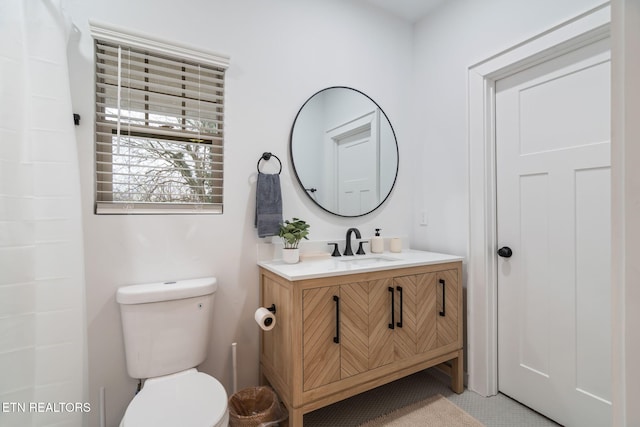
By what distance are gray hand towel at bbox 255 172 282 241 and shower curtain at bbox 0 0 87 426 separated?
819 millimetres

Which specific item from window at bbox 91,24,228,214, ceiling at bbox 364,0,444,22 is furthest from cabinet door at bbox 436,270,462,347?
ceiling at bbox 364,0,444,22

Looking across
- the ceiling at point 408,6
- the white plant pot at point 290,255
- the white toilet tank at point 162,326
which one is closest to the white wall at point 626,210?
the white plant pot at point 290,255

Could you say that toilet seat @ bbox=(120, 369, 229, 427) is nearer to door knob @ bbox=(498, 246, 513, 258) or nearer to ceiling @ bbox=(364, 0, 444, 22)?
door knob @ bbox=(498, 246, 513, 258)

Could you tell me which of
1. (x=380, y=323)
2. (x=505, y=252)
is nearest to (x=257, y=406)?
(x=380, y=323)

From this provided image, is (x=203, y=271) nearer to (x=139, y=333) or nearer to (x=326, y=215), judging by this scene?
(x=139, y=333)

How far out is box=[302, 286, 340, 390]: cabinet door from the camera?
55.6 inches

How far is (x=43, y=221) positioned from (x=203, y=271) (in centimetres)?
73

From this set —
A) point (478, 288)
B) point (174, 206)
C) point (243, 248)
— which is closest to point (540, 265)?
point (478, 288)

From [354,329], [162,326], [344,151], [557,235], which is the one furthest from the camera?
[344,151]

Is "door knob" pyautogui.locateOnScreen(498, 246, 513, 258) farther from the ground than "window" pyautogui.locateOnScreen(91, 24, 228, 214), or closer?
closer

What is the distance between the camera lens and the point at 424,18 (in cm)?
235

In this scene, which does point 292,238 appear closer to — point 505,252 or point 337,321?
point 337,321

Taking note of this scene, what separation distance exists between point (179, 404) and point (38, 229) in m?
0.85

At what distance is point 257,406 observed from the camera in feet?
5.41
